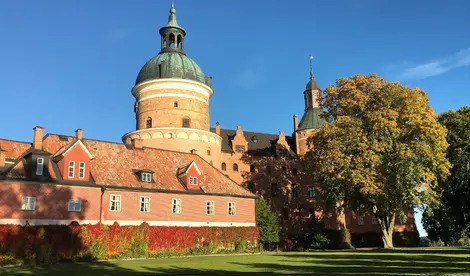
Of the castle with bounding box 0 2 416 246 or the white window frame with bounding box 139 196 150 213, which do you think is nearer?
the castle with bounding box 0 2 416 246

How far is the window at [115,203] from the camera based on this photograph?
3273 cm

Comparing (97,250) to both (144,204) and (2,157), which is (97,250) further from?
(2,157)

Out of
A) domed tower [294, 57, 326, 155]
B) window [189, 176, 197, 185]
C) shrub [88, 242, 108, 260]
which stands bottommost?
shrub [88, 242, 108, 260]

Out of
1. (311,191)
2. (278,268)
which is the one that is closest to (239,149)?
(311,191)

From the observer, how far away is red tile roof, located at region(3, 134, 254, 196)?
34.2 m

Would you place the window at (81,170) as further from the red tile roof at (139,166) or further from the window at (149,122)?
the window at (149,122)

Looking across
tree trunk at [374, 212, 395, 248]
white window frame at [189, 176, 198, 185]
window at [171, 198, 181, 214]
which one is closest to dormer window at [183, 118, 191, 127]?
white window frame at [189, 176, 198, 185]

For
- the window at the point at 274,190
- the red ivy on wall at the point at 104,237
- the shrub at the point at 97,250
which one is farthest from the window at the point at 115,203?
the window at the point at 274,190

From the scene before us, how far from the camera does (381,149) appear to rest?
1380 inches

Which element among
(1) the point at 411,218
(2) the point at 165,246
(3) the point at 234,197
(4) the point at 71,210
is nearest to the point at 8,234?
(4) the point at 71,210

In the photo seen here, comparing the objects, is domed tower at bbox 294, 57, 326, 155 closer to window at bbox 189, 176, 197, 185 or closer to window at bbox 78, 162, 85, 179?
window at bbox 189, 176, 197, 185

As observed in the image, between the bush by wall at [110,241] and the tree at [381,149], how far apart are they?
9745mm

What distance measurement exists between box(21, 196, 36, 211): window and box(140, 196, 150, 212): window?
7.66 metres

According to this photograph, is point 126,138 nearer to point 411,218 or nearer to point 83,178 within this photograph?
point 83,178
